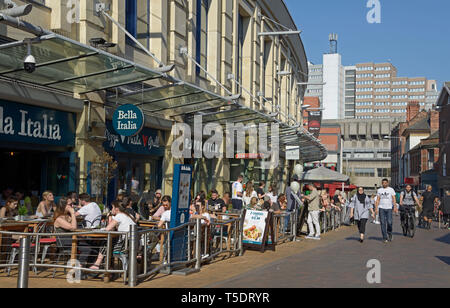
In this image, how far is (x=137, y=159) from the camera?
1833 cm

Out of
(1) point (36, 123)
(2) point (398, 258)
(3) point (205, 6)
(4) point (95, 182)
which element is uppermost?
(3) point (205, 6)

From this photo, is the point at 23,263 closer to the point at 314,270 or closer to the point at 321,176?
the point at 314,270

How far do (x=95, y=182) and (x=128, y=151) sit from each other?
242cm

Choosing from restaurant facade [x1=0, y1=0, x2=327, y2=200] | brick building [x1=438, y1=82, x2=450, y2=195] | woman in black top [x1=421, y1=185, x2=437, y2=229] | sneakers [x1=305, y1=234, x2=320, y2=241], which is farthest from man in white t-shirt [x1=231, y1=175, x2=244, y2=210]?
brick building [x1=438, y1=82, x2=450, y2=195]

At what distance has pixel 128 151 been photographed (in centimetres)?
1700

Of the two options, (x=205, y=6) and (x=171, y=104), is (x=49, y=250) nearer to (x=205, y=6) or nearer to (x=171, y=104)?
(x=171, y=104)

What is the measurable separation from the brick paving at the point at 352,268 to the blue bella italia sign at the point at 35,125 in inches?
238

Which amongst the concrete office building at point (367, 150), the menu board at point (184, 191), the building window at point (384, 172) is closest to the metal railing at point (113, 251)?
the menu board at point (184, 191)

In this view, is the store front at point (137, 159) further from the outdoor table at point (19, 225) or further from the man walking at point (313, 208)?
the outdoor table at point (19, 225)

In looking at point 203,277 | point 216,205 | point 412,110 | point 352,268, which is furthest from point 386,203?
point 412,110

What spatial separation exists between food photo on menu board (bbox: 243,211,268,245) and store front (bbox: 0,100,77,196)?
449cm

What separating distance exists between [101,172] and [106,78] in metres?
2.86
